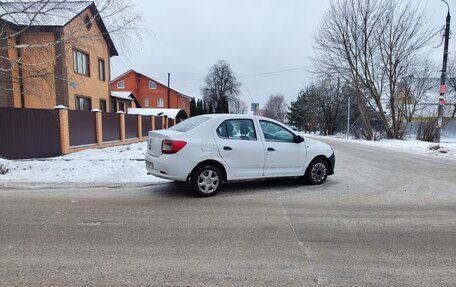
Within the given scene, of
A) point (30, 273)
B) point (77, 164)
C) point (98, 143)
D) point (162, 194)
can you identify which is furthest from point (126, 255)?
point (98, 143)

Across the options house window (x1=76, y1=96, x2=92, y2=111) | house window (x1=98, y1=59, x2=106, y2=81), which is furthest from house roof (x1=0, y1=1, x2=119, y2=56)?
house window (x1=98, y1=59, x2=106, y2=81)

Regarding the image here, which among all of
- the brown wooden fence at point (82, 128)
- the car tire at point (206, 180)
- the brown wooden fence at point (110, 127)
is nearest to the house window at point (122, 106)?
the brown wooden fence at point (110, 127)

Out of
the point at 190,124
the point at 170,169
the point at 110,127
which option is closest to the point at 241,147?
the point at 190,124

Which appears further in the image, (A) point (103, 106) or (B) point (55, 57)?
(A) point (103, 106)

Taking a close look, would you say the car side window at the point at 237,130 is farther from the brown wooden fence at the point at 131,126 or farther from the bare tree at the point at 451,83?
the bare tree at the point at 451,83

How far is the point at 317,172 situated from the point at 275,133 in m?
1.52

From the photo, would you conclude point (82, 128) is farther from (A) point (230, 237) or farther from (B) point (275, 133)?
(A) point (230, 237)

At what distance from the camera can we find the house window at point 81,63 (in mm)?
19761

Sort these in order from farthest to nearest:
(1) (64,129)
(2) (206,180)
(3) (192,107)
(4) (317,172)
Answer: (3) (192,107) → (1) (64,129) → (4) (317,172) → (2) (206,180)

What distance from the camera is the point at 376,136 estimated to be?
Result: 100 feet

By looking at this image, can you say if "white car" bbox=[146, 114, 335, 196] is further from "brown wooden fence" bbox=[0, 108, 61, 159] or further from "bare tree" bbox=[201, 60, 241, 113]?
"bare tree" bbox=[201, 60, 241, 113]

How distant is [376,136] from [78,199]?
99.6 ft

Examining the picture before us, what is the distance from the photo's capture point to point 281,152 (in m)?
6.84

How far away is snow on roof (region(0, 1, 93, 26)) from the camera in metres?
9.50
